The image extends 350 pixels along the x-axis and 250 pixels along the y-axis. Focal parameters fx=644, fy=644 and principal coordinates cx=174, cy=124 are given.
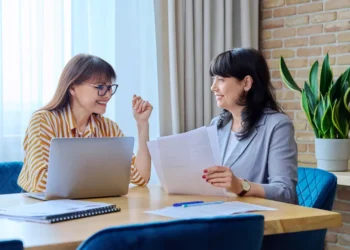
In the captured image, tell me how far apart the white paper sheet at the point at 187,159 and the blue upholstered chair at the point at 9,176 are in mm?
620

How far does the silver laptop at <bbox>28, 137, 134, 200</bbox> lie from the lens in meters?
1.93

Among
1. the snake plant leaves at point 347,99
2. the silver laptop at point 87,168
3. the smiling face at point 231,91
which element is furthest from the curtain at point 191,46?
the silver laptop at point 87,168

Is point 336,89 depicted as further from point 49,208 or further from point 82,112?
point 49,208

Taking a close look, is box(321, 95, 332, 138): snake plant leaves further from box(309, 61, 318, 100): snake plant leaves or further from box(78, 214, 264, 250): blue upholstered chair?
box(78, 214, 264, 250): blue upholstered chair

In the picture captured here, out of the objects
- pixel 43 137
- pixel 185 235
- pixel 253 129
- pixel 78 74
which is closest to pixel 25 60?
pixel 78 74

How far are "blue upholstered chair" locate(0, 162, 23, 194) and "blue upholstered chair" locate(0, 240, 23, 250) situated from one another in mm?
1467

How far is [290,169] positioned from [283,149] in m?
0.08

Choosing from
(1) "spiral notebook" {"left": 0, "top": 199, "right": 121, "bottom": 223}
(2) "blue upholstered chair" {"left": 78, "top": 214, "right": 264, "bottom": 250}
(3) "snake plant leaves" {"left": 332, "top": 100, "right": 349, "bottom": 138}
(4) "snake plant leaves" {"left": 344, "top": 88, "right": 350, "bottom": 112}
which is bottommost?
(1) "spiral notebook" {"left": 0, "top": 199, "right": 121, "bottom": 223}

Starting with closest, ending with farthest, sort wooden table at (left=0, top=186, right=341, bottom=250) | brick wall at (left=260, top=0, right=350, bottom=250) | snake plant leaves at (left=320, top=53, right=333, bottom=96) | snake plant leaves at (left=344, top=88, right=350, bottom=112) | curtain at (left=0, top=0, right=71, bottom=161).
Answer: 1. wooden table at (left=0, top=186, right=341, bottom=250)
2. curtain at (left=0, top=0, right=71, bottom=161)
3. snake plant leaves at (left=344, top=88, right=350, bottom=112)
4. snake plant leaves at (left=320, top=53, right=333, bottom=96)
5. brick wall at (left=260, top=0, right=350, bottom=250)

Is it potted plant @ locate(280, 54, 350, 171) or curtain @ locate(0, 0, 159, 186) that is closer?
curtain @ locate(0, 0, 159, 186)

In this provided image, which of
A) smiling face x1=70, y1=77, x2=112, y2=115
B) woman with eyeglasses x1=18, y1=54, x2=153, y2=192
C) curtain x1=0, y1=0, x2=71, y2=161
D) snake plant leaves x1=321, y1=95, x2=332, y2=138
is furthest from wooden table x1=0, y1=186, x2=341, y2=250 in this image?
snake plant leaves x1=321, y1=95, x2=332, y2=138

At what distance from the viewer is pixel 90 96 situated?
2393mm

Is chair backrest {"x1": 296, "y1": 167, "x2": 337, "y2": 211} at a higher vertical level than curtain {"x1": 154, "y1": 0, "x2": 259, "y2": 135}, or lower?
lower

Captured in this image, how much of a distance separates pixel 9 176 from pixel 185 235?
1.47m
